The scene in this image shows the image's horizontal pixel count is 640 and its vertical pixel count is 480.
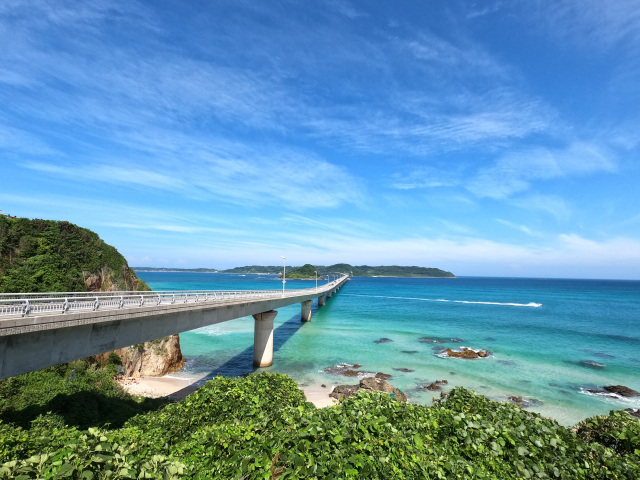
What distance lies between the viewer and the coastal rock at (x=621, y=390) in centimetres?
2816

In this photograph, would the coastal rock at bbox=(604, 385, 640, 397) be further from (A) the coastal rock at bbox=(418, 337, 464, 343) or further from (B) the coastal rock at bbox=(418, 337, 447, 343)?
(B) the coastal rock at bbox=(418, 337, 447, 343)

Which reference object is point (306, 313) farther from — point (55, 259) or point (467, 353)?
point (55, 259)

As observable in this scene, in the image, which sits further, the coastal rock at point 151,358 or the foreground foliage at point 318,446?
the coastal rock at point 151,358

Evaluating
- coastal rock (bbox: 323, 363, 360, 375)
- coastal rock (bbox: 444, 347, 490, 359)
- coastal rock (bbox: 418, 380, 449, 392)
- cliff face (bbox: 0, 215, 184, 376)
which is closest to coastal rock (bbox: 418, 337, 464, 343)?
coastal rock (bbox: 444, 347, 490, 359)

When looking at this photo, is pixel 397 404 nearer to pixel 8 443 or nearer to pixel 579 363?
pixel 8 443

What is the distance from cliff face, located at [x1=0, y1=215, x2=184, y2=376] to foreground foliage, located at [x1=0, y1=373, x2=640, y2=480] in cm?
2088

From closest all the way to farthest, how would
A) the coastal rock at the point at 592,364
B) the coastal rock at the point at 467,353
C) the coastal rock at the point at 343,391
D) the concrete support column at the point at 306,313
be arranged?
the coastal rock at the point at 343,391
the coastal rock at the point at 592,364
the coastal rock at the point at 467,353
the concrete support column at the point at 306,313

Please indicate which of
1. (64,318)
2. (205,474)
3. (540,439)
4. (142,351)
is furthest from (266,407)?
(142,351)

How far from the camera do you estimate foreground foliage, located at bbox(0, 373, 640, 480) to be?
17.8 feet

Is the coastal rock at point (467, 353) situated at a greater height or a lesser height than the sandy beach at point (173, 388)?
lesser

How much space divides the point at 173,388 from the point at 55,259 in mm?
15575

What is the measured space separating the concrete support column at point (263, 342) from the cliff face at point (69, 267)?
27.8ft

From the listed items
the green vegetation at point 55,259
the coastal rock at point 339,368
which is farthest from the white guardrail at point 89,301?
the coastal rock at point 339,368

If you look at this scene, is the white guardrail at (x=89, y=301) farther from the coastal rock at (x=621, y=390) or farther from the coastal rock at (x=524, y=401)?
the coastal rock at (x=621, y=390)
